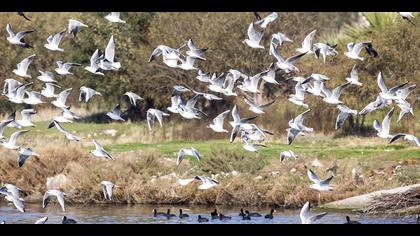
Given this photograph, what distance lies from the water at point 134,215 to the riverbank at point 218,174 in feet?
1.77

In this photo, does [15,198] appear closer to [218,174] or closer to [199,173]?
[218,174]

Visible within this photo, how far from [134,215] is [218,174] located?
160 inches

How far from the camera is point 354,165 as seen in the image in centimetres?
3009

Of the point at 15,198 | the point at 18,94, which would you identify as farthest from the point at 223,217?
the point at 18,94

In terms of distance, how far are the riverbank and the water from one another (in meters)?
0.54

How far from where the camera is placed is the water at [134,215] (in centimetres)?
2489

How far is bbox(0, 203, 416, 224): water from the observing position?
24891 mm

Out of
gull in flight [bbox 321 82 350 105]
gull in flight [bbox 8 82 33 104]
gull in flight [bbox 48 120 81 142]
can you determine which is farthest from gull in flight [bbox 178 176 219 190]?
gull in flight [bbox 8 82 33 104]

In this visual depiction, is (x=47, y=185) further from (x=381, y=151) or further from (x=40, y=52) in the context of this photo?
(x=40, y=52)

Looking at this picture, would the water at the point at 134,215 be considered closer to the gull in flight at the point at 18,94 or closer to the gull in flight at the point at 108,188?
the gull in flight at the point at 108,188

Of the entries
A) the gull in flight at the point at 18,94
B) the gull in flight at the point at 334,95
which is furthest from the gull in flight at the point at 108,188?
the gull in flight at the point at 334,95

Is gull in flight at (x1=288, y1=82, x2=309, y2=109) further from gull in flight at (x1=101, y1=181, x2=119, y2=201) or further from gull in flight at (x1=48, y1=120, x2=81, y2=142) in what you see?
gull in flight at (x1=48, y1=120, x2=81, y2=142)

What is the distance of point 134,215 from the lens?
88.5 feet
